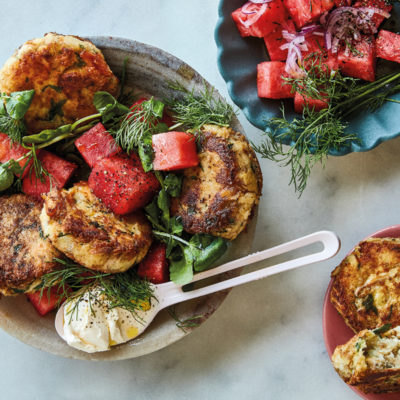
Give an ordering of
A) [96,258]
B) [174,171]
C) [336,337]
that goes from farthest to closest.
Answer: [336,337] → [174,171] → [96,258]

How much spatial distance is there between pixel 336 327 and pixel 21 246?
1.83 meters

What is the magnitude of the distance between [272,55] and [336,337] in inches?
66.0

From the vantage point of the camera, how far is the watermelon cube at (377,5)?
8.68ft

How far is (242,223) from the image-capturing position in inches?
99.2

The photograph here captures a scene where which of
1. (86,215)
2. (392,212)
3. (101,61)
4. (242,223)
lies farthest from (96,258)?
(392,212)

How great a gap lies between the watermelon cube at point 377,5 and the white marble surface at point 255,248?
749mm

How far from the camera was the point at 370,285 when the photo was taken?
107 inches

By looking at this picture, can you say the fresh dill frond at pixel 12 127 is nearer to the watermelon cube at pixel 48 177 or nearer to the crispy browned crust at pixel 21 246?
the watermelon cube at pixel 48 177

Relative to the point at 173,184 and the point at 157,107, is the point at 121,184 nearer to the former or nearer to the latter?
the point at 173,184

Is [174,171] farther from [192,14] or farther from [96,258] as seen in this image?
[192,14]

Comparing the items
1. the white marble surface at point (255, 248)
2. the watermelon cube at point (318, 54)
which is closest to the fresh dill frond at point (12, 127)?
the white marble surface at point (255, 248)

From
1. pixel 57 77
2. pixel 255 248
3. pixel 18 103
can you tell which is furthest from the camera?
pixel 255 248

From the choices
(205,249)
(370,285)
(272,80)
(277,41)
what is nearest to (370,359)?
(370,285)

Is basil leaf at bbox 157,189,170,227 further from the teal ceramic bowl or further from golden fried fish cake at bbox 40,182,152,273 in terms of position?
the teal ceramic bowl
